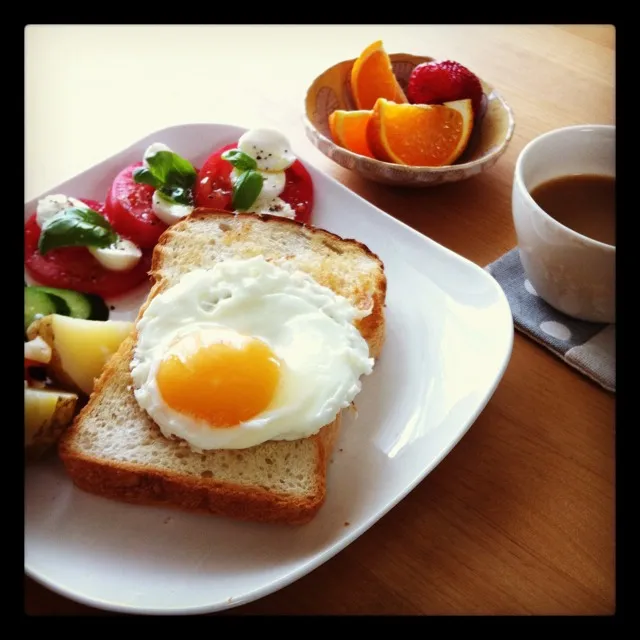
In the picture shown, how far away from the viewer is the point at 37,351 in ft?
5.90

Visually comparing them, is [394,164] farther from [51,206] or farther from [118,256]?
[51,206]

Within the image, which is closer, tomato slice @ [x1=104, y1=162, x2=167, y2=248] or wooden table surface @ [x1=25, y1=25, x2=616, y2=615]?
wooden table surface @ [x1=25, y1=25, x2=616, y2=615]

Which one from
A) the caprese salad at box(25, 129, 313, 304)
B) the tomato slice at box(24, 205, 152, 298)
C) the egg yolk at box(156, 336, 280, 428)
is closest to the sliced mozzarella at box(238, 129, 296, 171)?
the caprese salad at box(25, 129, 313, 304)

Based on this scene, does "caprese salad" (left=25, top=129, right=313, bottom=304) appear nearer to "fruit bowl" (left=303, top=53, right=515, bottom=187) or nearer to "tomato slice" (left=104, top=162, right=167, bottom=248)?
A: "tomato slice" (left=104, top=162, right=167, bottom=248)

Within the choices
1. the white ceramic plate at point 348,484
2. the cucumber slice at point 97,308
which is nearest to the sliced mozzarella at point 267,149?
the white ceramic plate at point 348,484

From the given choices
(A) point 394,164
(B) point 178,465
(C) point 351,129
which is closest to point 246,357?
(B) point 178,465

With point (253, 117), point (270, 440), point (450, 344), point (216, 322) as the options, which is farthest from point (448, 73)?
point (270, 440)

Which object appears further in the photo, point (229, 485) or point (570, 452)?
point (570, 452)

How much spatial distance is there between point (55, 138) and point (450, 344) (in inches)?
76.4

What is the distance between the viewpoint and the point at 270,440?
182cm

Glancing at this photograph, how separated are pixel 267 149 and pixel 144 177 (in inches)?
17.9

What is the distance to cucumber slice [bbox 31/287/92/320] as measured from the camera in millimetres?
2157

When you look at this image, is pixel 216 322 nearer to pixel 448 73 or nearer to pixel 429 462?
pixel 429 462

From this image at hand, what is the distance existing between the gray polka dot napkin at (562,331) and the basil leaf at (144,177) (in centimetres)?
122
